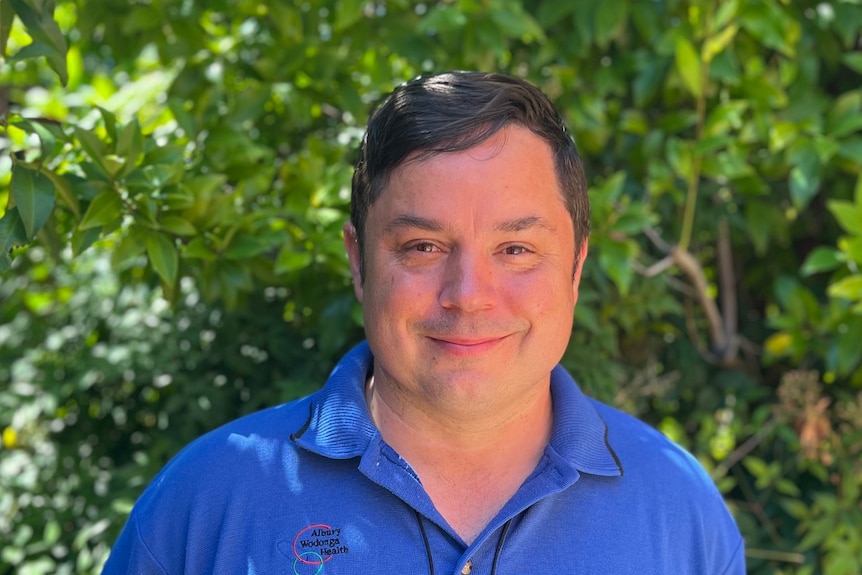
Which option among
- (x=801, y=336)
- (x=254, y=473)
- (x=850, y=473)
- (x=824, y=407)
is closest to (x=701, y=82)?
(x=801, y=336)

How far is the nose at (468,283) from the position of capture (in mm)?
1658

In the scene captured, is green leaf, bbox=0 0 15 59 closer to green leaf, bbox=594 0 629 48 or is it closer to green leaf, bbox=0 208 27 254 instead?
green leaf, bbox=0 208 27 254

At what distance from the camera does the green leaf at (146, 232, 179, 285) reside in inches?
80.0

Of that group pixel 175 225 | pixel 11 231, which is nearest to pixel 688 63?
pixel 175 225

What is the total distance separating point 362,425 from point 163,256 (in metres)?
0.57

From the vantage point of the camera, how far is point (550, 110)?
1.83m

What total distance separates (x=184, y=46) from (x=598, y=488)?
1666 millimetres

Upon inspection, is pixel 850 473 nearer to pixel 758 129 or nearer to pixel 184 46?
pixel 758 129

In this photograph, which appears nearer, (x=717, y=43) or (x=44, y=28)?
(x=44, y=28)

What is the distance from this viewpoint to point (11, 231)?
1812 millimetres

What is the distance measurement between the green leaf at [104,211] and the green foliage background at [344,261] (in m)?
0.28

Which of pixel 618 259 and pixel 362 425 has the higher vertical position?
pixel 618 259

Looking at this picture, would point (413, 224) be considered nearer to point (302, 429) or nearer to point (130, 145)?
point (302, 429)

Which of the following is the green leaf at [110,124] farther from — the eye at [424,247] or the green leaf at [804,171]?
the green leaf at [804,171]
